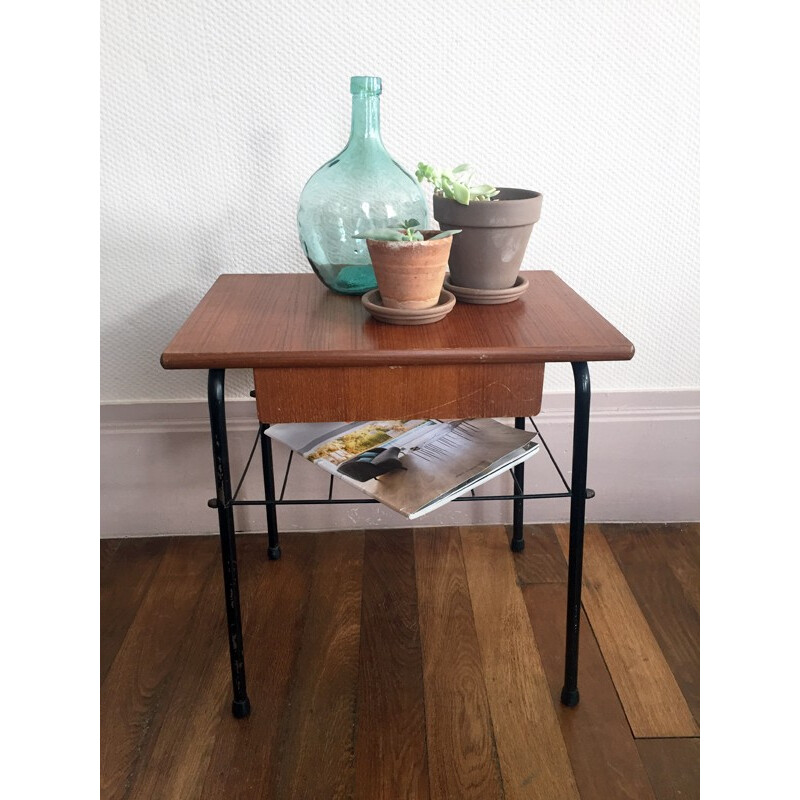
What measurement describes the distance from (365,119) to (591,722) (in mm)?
932

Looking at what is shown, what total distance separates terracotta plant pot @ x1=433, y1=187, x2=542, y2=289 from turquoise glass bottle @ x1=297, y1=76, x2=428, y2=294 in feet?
0.21

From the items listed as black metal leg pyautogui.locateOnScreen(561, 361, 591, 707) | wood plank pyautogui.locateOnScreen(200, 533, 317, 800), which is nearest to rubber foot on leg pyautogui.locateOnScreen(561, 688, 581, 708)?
black metal leg pyautogui.locateOnScreen(561, 361, 591, 707)

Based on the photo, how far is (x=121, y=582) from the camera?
149 centimetres

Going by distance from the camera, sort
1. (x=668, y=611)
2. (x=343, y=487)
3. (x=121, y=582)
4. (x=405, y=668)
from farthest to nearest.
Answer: (x=343, y=487), (x=121, y=582), (x=668, y=611), (x=405, y=668)

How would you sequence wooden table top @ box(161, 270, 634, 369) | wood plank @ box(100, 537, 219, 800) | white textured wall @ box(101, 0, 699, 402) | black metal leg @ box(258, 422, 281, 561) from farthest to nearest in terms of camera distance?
1. black metal leg @ box(258, 422, 281, 561)
2. white textured wall @ box(101, 0, 699, 402)
3. wood plank @ box(100, 537, 219, 800)
4. wooden table top @ box(161, 270, 634, 369)

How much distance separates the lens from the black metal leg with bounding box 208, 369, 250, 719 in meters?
1.00

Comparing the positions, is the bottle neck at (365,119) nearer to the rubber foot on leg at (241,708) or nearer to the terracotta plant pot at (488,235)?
the terracotta plant pot at (488,235)

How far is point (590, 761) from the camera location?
108 cm

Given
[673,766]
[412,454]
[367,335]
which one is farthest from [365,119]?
[673,766]

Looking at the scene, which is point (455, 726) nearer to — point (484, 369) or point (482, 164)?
point (484, 369)

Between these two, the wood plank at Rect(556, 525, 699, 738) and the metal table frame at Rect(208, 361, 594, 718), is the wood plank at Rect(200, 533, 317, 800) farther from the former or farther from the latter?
the wood plank at Rect(556, 525, 699, 738)

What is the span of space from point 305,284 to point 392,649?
0.61m

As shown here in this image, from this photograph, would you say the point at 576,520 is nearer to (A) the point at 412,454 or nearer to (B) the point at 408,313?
(A) the point at 412,454
